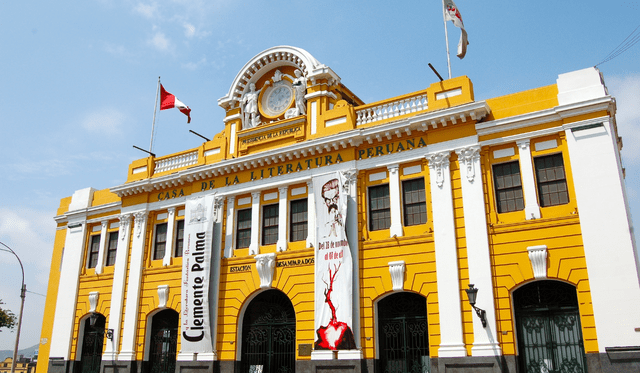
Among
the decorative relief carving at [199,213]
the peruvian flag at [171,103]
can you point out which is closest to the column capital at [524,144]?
the decorative relief carving at [199,213]

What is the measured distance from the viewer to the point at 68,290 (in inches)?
1011

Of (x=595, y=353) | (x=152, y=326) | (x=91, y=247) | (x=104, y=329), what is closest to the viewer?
(x=595, y=353)

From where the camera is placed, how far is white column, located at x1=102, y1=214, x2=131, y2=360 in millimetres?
22891

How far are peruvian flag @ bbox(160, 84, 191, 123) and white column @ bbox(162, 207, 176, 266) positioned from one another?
4858 millimetres

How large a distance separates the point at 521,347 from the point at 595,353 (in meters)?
2.03

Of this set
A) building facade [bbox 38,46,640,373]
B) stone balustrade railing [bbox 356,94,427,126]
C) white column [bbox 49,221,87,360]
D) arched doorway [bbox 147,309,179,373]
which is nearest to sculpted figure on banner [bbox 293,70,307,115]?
building facade [bbox 38,46,640,373]

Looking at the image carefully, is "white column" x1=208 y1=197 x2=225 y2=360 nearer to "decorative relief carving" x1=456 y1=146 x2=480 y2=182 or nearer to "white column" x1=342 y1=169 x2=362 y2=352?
"white column" x1=342 y1=169 x2=362 y2=352

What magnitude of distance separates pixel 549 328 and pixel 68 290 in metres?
21.4

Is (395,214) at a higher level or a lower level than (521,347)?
higher

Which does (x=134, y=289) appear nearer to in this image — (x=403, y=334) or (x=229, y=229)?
(x=229, y=229)

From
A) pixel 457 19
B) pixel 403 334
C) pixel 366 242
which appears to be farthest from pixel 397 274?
pixel 457 19

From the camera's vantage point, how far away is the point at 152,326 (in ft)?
75.4

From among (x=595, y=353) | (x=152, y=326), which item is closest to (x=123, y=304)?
(x=152, y=326)

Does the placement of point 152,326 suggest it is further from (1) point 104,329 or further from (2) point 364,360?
(2) point 364,360
